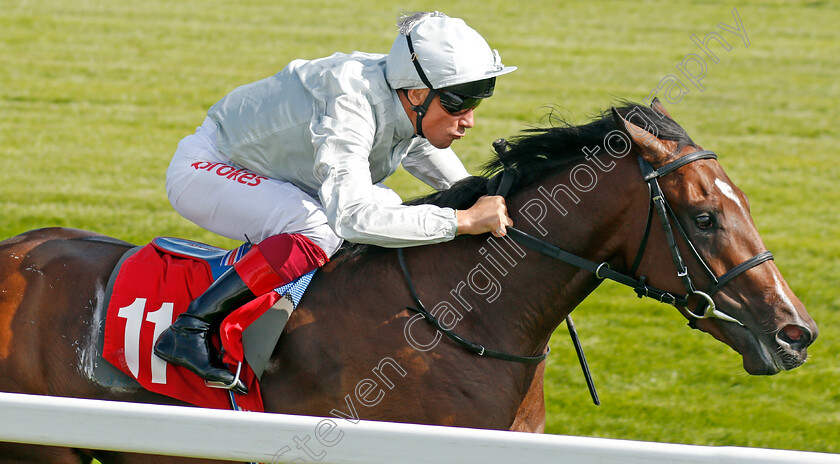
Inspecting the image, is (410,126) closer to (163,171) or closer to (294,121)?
(294,121)

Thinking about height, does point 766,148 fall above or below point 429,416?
below

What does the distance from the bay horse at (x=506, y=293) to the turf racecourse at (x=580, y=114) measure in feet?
2.27

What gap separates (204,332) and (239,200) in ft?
1.59

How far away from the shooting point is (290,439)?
228 centimetres

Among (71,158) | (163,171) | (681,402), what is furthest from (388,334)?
(71,158)

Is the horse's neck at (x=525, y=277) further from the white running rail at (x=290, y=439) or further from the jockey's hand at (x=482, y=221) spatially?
the white running rail at (x=290, y=439)

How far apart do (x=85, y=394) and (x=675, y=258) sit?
2.01 meters

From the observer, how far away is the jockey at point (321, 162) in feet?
9.55

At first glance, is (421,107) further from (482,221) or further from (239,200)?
(239,200)

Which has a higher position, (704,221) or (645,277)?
(704,221)

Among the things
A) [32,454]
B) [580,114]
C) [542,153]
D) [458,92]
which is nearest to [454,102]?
[458,92]

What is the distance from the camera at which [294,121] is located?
3166mm


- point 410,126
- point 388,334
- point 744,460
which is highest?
point 410,126

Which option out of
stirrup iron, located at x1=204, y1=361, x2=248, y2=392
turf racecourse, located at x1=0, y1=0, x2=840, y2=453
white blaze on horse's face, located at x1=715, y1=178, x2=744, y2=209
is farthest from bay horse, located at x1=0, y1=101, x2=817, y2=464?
turf racecourse, located at x1=0, y1=0, x2=840, y2=453
